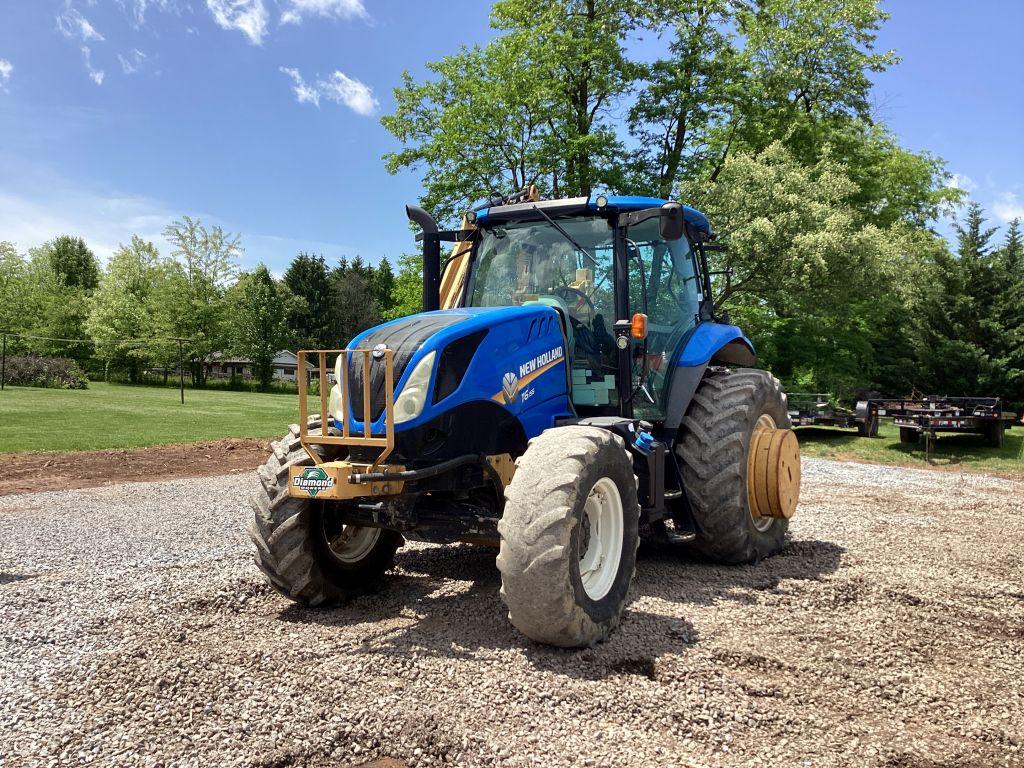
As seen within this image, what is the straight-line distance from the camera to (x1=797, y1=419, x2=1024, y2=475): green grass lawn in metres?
16.1

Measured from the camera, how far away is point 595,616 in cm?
421

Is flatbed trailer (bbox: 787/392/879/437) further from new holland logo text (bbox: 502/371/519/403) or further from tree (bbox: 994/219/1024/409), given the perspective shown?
new holland logo text (bbox: 502/371/519/403)

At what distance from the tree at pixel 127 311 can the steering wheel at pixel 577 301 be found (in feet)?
161

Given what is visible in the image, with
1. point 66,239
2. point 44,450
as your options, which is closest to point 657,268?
point 44,450

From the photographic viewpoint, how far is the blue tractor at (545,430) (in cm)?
417

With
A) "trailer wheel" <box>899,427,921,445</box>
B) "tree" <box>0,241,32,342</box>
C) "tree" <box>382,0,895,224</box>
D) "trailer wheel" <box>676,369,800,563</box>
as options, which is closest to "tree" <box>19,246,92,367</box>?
"tree" <box>0,241,32,342</box>

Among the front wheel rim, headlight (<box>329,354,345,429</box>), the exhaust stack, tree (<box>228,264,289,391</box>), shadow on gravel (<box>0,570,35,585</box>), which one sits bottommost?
shadow on gravel (<box>0,570,35,585</box>)

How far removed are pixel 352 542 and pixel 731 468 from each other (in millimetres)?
2810

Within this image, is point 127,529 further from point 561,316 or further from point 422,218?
point 561,316

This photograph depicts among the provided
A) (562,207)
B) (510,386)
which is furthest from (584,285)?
(510,386)

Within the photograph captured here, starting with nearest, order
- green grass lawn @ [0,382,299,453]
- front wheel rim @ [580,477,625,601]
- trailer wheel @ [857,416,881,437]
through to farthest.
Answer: front wheel rim @ [580,477,625,601] < green grass lawn @ [0,382,299,453] < trailer wheel @ [857,416,881,437]

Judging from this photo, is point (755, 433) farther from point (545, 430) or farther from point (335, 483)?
point (335, 483)

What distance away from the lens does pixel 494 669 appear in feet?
12.6

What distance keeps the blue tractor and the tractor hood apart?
1 cm
